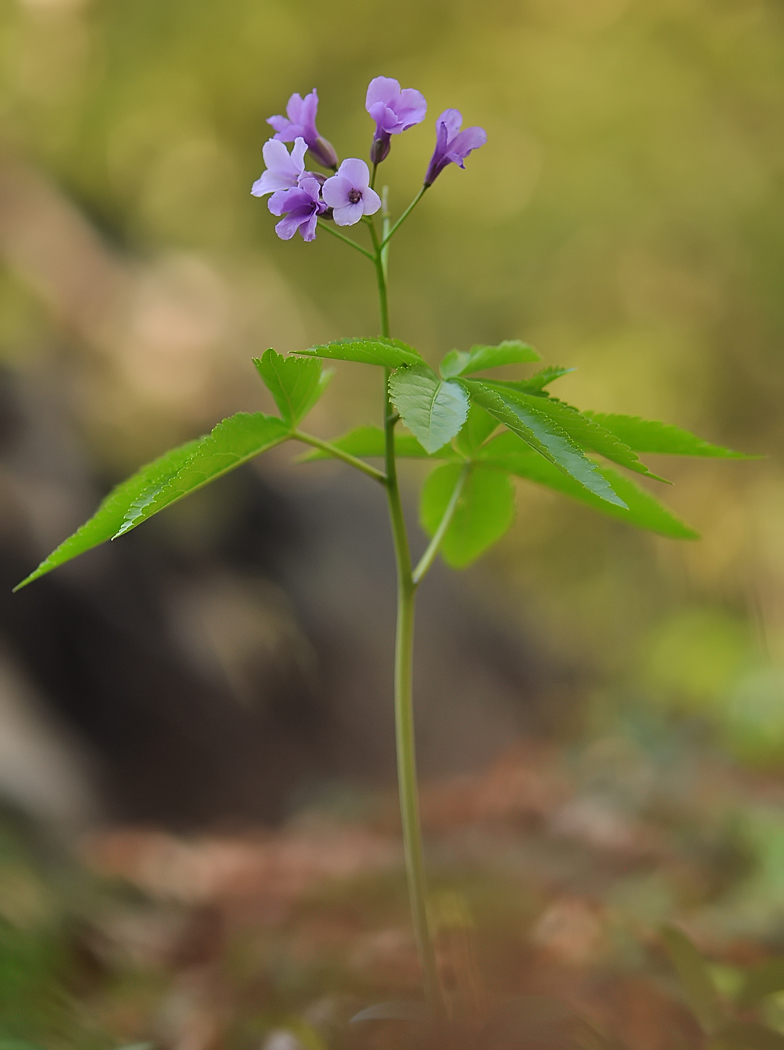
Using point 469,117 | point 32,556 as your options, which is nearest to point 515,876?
point 32,556

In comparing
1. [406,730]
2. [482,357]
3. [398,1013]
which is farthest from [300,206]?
[398,1013]

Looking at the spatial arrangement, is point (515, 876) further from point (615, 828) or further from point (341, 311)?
point (341, 311)

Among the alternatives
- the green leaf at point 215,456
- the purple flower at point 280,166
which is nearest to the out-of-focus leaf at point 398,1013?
the green leaf at point 215,456

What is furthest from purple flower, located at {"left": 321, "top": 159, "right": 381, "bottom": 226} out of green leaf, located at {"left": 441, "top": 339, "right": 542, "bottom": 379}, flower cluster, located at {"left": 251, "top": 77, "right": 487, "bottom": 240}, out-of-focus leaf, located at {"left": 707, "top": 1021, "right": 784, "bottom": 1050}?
out-of-focus leaf, located at {"left": 707, "top": 1021, "right": 784, "bottom": 1050}

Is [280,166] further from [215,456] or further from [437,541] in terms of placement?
[437,541]

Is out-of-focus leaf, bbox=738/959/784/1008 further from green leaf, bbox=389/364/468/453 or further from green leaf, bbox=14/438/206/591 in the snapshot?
green leaf, bbox=14/438/206/591

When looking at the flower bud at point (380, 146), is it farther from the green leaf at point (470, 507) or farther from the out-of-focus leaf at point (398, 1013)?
the out-of-focus leaf at point (398, 1013)
